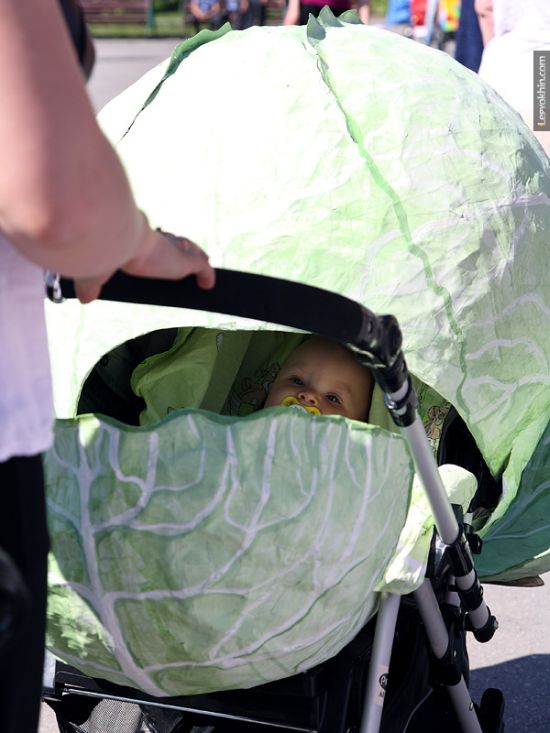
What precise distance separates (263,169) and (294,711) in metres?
0.88

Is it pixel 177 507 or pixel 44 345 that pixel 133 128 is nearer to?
pixel 177 507

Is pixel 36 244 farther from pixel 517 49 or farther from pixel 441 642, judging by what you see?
pixel 517 49

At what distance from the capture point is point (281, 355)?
2375 millimetres

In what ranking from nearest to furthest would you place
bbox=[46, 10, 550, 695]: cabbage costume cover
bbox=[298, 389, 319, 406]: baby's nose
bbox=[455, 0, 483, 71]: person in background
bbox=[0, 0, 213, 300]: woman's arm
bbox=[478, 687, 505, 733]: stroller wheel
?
bbox=[0, 0, 213, 300]: woman's arm, bbox=[46, 10, 550, 695]: cabbage costume cover, bbox=[298, 389, 319, 406]: baby's nose, bbox=[478, 687, 505, 733]: stroller wheel, bbox=[455, 0, 483, 71]: person in background

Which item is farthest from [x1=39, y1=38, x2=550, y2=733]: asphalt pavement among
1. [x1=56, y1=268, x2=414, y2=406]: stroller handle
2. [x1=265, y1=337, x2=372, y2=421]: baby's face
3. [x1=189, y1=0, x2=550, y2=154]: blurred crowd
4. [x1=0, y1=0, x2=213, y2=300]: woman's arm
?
[x1=0, y1=0, x2=213, y2=300]: woman's arm

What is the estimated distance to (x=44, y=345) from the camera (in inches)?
48.9

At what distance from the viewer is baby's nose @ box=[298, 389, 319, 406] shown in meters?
2.19

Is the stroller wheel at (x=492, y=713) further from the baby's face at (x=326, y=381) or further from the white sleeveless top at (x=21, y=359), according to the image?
the white sleeveless top at (x=21, y=359)

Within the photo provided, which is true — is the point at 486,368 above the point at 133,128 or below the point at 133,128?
below

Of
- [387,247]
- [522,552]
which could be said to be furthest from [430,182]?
[522,552]

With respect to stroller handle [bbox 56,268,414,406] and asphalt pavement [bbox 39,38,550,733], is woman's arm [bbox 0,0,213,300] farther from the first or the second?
asphalt pavement [bbox 39,38,550,733]

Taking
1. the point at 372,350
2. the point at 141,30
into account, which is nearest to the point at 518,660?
the point at 372,350

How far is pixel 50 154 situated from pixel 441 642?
1.25m

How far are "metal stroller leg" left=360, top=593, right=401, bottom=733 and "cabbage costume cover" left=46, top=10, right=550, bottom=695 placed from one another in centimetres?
3
